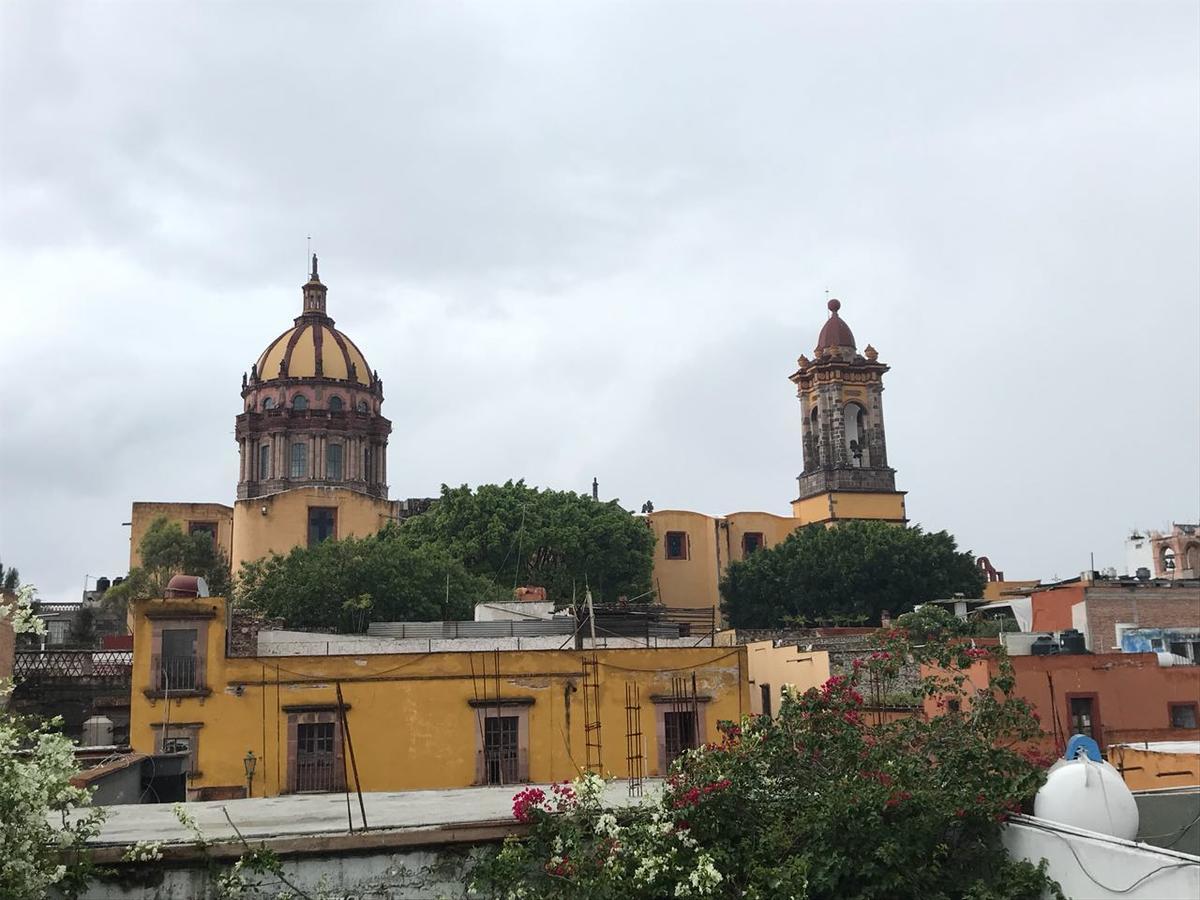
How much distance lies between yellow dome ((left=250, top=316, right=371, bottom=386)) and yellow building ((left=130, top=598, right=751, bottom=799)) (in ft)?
134

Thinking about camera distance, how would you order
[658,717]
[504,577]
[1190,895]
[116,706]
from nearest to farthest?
1. [1190,895]
2. [658,717]
3. [116,706]
4. [504,577]

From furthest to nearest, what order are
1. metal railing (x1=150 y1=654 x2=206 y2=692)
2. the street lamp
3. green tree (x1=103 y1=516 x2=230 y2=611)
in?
green tree (x1=103 y1=516 x2=230 y2=611) < metal railing (x1=150 y1=654 x2=206 y2=692) < the street lamp

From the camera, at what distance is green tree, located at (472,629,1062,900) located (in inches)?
368

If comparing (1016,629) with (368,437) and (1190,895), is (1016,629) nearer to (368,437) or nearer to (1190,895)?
(1190,895)

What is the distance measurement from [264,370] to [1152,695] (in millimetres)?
48082

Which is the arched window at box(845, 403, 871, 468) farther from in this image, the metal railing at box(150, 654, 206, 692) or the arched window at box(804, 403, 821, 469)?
the metal railing at box(150, 654, 206, 692)

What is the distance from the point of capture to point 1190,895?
7.98 metres

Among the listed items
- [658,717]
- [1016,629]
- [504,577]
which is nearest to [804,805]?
[658,717]

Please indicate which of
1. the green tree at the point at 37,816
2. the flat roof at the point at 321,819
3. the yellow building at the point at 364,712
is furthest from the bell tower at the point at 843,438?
the green tree at the point at 37,816

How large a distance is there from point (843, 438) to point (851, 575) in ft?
41.1

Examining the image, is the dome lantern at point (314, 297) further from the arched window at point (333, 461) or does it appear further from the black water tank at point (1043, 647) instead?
the black water tank at point (1043, 647)

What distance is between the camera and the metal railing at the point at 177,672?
70.0 feet

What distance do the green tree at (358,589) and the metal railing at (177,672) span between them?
14276 mm

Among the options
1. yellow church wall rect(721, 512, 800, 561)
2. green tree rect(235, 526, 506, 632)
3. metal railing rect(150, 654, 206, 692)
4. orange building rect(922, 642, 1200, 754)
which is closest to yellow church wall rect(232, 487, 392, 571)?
green tree rect(235, 526, 506, 632)
